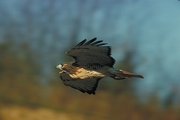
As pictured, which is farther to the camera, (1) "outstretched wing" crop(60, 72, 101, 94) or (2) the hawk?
(1) "outstretched wing" crop(60, 72, 101, 94)

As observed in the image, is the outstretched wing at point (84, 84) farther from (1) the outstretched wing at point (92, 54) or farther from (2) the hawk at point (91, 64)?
(1) the outstretched wing at point (92, 54)

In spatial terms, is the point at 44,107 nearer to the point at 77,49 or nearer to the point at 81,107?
the point at 81,107

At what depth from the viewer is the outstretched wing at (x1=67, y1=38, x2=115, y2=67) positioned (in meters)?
2.36

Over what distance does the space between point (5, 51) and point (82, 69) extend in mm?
1813

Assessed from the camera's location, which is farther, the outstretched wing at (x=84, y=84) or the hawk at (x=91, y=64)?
the outstretched wing at (x=84, y=84)

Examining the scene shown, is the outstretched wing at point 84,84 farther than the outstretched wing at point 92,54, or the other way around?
the outstretched wing at point 84,84

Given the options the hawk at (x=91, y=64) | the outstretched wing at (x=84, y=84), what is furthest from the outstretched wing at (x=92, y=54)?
the outstretched wing at (x=84, y=84)

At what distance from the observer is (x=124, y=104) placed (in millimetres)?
4609

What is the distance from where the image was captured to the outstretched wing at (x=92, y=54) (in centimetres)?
236

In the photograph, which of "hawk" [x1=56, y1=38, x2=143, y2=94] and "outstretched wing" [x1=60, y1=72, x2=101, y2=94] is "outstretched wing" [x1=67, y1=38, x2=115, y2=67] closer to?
"hawk" [x1=56, y1=38, x2=143, y2=94]

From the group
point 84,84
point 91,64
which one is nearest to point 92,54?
point 91,64

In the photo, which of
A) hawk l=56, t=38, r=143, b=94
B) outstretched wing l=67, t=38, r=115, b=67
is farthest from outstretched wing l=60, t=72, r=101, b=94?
outstretched wing l=67, t=38, r=115, b=67

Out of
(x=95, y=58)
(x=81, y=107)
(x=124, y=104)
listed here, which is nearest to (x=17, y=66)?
(x=81, y=107)

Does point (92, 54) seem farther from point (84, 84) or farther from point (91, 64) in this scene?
point (84, 84)
